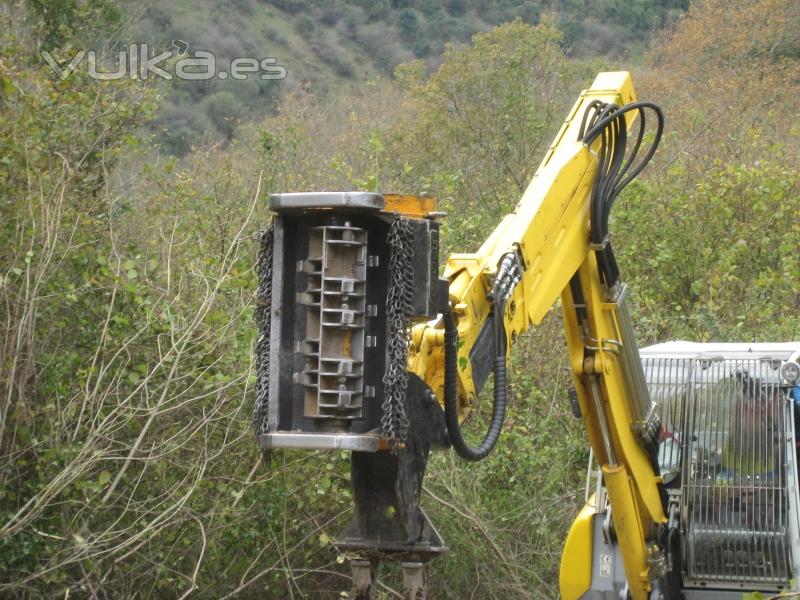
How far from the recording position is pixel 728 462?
766cm

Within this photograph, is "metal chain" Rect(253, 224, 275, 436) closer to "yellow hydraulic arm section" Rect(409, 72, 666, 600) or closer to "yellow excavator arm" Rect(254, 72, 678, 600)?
"yellow excavator arm" Rect(254, 72, 678, 600)

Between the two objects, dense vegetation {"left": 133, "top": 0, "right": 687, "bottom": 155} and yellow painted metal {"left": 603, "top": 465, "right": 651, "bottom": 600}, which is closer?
yellow painted metal {"left": 603, "top": 465, "right": 651, "bottom": 600}

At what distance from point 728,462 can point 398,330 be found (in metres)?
3.93

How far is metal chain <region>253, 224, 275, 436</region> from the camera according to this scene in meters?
4.49

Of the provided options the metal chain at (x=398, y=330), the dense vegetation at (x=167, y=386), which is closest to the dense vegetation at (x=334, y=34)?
the dense vegetation at (x=167, y=386)

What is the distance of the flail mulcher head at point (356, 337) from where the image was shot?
14.3ft

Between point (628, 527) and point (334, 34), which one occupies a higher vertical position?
point (334, 34)

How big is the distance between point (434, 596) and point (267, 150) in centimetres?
703

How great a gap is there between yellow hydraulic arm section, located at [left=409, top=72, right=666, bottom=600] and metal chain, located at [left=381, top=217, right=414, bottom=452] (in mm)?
502

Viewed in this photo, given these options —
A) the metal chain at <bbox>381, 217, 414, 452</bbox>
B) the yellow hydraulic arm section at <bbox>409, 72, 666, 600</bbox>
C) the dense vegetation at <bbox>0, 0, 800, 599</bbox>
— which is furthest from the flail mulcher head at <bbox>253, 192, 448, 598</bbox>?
the dense vegetation at <bbox>0, 0, 800, 599</bbox>

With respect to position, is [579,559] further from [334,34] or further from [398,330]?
[334,34]

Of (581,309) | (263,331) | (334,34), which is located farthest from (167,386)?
(334,34)

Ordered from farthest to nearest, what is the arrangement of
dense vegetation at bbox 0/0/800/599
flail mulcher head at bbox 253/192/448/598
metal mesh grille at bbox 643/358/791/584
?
dense vegetation at bbox 0/0/800/599 < metal mesh grille at bbox 643/358/791/584 < flail mulcher head at bbox 253/192/448/598

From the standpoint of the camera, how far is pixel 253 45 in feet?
120
